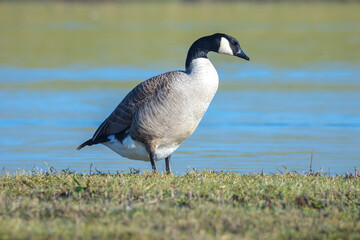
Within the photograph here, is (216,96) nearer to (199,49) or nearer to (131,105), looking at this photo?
(199,49)

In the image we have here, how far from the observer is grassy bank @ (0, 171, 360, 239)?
483 cm

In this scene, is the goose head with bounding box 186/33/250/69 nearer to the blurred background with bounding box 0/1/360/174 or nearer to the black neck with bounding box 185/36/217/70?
the black neck with bounding box 185/36/217/70

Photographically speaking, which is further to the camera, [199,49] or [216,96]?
[216,96]

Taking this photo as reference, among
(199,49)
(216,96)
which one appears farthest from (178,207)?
(216,96)

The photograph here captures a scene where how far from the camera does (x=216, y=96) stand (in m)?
15.7

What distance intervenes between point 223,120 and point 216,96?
297 centimetres

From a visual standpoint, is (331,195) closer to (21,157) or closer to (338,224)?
(338,224)

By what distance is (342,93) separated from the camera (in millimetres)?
15648

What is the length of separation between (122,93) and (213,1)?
41090mm

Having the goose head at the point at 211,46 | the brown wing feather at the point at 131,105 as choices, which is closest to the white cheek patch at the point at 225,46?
the goose head at the point at 211,46

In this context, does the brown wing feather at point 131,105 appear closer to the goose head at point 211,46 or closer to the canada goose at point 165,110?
the canada goose at point 165,110

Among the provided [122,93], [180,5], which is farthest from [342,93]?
[180,5]

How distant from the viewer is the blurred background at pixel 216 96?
9.84 m

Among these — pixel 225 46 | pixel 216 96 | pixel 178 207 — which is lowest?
pixel 178 207
